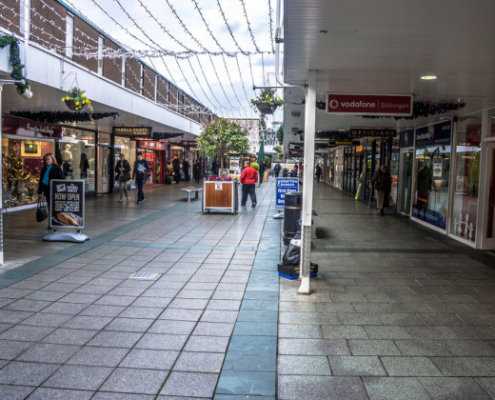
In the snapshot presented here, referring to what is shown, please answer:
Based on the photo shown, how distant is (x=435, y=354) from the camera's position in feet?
12.9

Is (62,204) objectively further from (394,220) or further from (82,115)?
(394,220)

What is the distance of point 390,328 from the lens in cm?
452

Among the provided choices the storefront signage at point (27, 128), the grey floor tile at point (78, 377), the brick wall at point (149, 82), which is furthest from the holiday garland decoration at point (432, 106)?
the brick wall at point (149, 82)

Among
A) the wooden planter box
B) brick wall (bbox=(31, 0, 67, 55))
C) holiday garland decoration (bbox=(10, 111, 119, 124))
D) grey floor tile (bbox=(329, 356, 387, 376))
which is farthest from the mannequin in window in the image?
grey floor tile (bbox=(329, 356, 387, 376))

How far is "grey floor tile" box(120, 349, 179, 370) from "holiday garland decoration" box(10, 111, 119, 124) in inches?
393

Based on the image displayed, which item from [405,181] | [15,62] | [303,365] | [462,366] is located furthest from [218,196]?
[462,366]

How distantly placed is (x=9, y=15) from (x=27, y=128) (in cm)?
303

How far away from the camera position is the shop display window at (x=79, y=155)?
1636 cm

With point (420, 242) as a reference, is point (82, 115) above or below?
above

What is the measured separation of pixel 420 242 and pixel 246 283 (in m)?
4.97

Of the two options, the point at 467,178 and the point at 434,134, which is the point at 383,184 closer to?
the point at 434,134

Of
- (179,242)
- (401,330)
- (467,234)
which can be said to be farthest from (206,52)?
(401,330)

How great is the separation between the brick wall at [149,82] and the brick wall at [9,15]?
1160 cm

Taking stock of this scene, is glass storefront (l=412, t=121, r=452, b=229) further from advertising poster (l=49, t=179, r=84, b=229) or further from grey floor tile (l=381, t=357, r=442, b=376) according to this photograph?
advertising poster (l=49, t=179, r=84, b=229)
